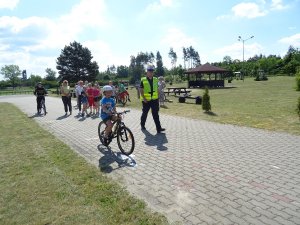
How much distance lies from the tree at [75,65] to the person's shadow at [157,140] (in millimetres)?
72121

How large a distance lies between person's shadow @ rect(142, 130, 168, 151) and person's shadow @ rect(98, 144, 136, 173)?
1087 millimetres

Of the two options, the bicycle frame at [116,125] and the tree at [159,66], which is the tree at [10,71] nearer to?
the tree at [159,66]

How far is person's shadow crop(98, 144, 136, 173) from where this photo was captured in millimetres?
6332

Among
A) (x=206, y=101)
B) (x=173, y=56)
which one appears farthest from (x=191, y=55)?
(x=206, y=101)

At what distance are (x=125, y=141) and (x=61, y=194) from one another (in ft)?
8.89

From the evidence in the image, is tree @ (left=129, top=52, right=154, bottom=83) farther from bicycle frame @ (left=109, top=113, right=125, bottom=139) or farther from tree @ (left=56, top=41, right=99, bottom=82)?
bicycle frame @ (left=109, top=113, right=125, bottom=139)

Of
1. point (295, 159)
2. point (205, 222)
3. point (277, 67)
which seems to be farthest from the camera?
point (277, 67)

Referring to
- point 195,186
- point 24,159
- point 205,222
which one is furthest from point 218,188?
point 24,159

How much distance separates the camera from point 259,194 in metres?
4.56

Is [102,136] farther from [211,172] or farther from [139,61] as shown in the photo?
[139,61]

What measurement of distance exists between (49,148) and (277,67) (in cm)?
7950

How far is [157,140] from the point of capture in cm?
873

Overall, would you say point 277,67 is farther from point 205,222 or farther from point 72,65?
point 205,222

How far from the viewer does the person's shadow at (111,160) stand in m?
6.33
